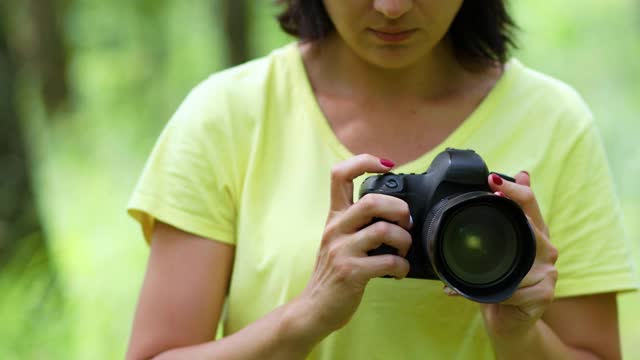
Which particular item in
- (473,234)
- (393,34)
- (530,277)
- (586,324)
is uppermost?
(393,34)

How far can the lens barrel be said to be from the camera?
1.80 m

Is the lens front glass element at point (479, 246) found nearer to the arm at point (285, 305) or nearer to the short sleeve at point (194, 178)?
the arm at point (285, 305)

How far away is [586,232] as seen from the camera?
2205mm

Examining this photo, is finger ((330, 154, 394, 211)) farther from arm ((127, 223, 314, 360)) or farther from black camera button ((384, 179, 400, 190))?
arm ((127, 223, 314, 360))

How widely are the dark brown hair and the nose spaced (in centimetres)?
31

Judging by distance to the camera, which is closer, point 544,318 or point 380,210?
point 380,210

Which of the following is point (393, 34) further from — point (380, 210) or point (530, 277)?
point (530, 277)

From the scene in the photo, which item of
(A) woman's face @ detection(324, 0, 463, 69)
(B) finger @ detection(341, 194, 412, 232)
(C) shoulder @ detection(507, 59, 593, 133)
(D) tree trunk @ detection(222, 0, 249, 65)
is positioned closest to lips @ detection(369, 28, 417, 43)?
(A) woman's face @ detection(324, 0, 463, 69)

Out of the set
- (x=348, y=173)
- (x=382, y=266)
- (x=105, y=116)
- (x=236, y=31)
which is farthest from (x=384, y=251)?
(x=105, y=116)

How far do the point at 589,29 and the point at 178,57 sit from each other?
3.77m

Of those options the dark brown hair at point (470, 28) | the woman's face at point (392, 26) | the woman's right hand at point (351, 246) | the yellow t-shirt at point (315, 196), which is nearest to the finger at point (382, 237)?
the woman's right hand at point (351, 246)

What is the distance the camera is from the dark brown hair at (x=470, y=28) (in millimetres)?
2408

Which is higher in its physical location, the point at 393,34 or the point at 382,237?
the point at 393,34

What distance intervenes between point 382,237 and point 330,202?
0.20m
